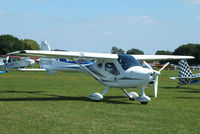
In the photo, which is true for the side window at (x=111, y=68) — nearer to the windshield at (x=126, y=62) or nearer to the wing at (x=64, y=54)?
the windshield at (x=126, y=62)

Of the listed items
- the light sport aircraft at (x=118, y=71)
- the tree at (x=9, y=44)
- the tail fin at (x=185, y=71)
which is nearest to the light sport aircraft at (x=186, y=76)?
the tail fin at (x=185, y=71)

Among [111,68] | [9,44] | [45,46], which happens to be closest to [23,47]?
[9,44]

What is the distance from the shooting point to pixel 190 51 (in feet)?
382

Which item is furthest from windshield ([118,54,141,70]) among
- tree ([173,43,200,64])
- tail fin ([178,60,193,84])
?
tree ([173,43,200,64])

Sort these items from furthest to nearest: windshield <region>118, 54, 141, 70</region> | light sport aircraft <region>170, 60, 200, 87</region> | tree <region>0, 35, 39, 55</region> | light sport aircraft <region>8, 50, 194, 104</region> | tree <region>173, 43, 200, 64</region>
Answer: tree <region>173, 43, 200, 64</region> → tree <region>0, 35, 39, 55</region> → light sport aircraft <region>170, 60, 200, 87</region> → windshield <region>118, 54, 141, 70</region> → light sport aircraft <region>8, 50, 194, 104</region>

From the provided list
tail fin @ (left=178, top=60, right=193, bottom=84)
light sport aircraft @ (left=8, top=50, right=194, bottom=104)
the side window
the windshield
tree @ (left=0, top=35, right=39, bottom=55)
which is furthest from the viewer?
tree @ (left=0, top=35, right=39, bottom=55)

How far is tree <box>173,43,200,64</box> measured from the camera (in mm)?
111137

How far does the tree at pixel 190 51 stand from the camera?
11114 centimetres

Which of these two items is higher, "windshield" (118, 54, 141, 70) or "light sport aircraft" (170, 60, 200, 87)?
Result: "windshield" (118, 54, 141, 70)

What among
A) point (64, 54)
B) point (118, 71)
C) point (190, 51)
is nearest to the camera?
point (64, 54)

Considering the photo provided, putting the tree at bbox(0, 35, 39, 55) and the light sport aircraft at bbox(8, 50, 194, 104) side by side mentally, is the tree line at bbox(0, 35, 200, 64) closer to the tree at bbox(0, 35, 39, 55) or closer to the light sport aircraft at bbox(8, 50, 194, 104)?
the tree at bbox(0, 35, 39, 55)

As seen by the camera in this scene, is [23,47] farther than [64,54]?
Yes

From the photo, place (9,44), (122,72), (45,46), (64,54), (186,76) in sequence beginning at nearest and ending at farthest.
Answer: (64,54) → (122,72) → (45,46) → (186,76) → (9,44)

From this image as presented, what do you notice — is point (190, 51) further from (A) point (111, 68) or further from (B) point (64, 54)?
(B) point (64, 54)
